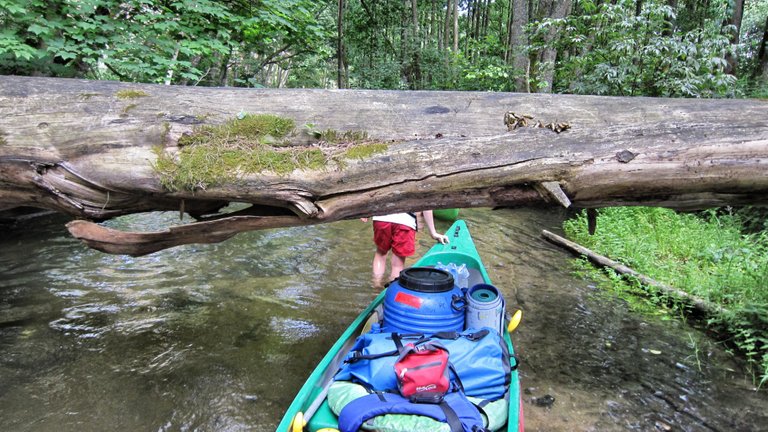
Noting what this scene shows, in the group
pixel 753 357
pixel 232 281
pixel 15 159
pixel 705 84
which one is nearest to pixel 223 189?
pixel 15 159

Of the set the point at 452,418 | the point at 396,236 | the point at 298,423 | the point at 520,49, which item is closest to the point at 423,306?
the point at 452,418

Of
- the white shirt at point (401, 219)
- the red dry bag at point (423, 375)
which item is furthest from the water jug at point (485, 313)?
the white shirt at point (401, 219)

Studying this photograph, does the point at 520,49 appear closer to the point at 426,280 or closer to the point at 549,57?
the point at 549,57

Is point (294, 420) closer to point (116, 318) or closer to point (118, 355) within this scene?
point (118, 355)

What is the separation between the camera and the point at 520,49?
1121 centimetres

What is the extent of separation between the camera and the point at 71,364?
13.2ft

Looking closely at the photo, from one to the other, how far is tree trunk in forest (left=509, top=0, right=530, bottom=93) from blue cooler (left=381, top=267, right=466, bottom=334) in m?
8.68

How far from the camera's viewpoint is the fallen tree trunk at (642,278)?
537cm

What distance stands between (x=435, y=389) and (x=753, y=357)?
4108mm

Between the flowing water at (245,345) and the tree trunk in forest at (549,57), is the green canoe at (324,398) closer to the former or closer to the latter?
the flowing water at (245,345)

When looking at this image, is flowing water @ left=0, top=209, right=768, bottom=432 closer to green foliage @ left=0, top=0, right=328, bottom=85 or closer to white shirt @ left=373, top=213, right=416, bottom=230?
white shirt @ left=373, top=213, right=416, bottom=230

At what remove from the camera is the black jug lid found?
3.43 meters

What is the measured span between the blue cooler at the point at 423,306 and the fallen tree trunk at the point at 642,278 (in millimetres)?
3711

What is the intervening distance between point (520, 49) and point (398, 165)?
32.5ft
